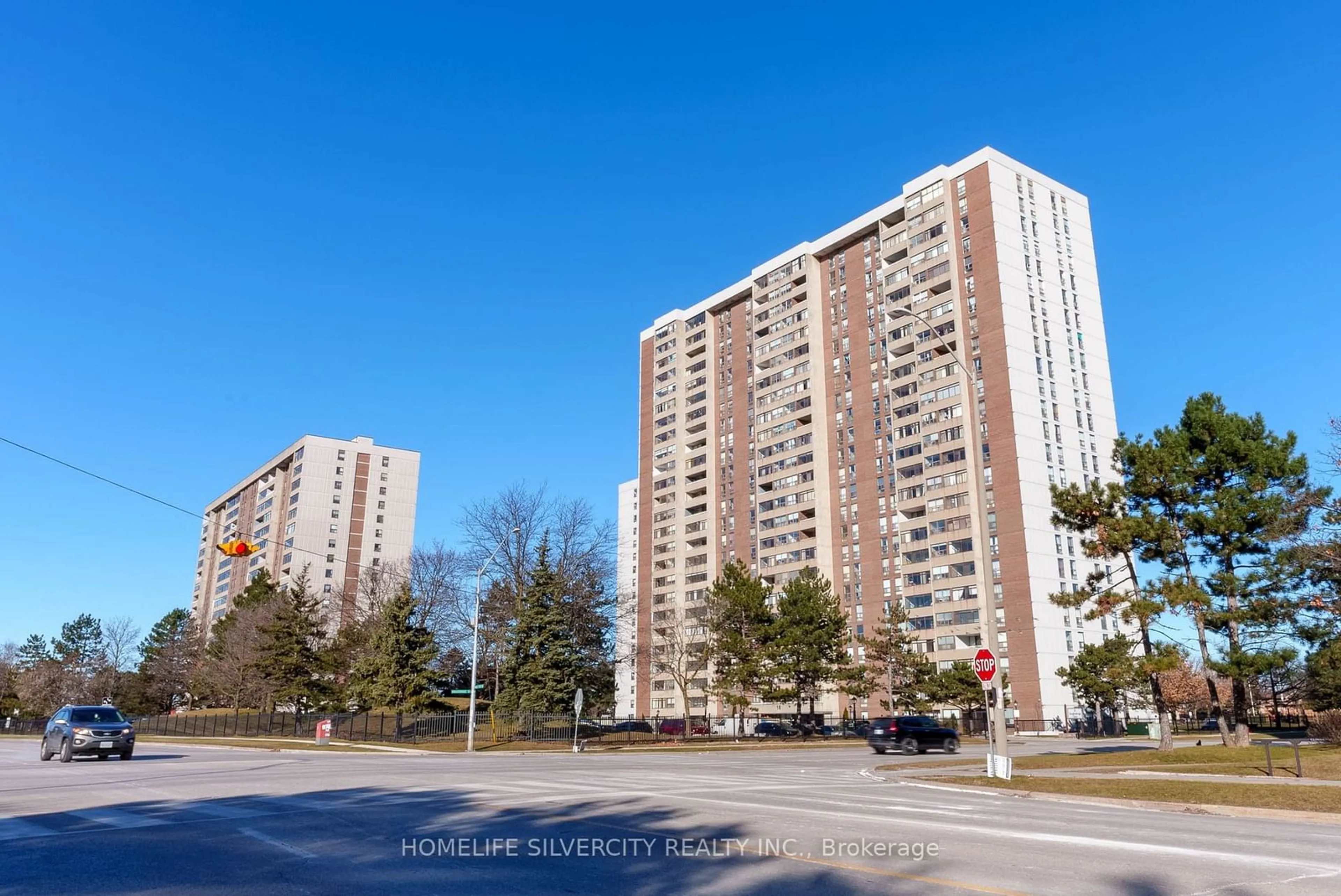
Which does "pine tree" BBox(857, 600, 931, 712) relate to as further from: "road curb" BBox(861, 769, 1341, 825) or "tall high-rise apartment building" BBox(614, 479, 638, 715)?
"road curb" BBox(861, 769, 1341, 825)

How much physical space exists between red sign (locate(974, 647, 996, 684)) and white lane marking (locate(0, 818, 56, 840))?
17150 mm

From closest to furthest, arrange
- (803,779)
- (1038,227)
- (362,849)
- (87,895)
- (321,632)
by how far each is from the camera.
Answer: (87,895)
(362,849)
(803,779)
(321,632)
(1038,227)

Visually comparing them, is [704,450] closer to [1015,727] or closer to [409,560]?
[409,560]

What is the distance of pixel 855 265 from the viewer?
4208 inches

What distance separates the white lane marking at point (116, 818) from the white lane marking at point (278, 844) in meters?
1.43

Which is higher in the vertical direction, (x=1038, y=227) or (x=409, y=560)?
(x=1038, y=227)

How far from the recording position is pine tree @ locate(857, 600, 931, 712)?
2788 inches

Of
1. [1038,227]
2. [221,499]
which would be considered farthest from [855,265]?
[221,499]

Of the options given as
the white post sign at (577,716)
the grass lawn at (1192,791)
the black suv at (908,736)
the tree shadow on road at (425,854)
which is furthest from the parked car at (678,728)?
the tree shadow on road at (425,854)

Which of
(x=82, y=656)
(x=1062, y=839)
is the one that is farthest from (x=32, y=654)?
(x=1062, y=839)

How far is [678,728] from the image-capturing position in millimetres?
71750

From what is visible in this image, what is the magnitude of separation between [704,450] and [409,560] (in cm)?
5140

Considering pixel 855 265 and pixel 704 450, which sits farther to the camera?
pixel 704 450

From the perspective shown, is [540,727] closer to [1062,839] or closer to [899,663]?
[899,663]
